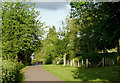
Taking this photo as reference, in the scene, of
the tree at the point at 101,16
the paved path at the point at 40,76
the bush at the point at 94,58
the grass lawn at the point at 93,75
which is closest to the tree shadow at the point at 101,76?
the grass lawn at the point at 93,75

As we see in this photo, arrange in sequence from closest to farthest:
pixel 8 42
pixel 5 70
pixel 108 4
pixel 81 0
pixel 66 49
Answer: pixel 5 70 < pixel 108 4 < pixel 81 0 < pixel 8 42 < pixel 66 49

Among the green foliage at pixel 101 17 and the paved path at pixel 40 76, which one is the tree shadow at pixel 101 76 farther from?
the green foliage at pixel 101 17

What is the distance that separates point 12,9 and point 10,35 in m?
4.94

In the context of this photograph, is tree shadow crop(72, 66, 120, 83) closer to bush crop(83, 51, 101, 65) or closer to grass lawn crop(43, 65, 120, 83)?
grass lawn crop(43, 65, 120, 83)

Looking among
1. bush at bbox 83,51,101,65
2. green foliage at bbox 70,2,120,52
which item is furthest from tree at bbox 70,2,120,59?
bush at bbox 83,51,101,65

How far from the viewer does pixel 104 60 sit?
70.7 feet

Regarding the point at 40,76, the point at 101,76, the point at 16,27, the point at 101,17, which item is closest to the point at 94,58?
the point at 101,76

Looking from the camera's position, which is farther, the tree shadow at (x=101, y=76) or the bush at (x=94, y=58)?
the bush at (x=94, y=58)

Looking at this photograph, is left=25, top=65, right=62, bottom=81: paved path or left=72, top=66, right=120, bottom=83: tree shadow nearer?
left=72, top=66, right=120, bottom=83: tree shadow

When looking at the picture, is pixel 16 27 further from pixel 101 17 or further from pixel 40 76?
pixel 101 17

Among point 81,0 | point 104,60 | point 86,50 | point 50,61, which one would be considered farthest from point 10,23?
point 50,61

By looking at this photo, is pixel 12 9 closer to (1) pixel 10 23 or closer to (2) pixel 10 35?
(1) pixel 10 23

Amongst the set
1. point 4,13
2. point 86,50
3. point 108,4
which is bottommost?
point 86,50

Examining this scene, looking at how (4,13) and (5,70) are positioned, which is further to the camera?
(4,13)
